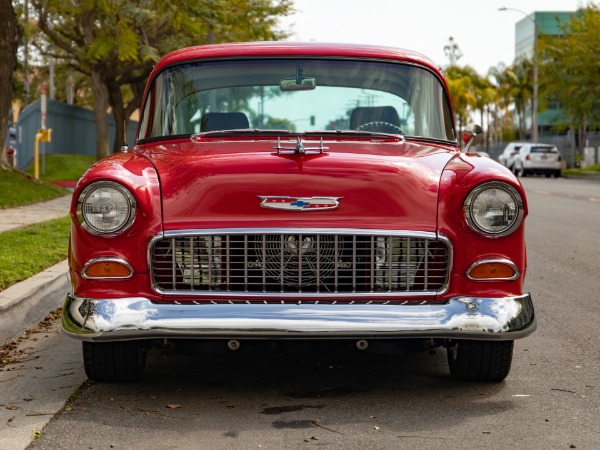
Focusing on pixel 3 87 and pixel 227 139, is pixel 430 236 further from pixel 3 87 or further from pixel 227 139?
pixel 3 87

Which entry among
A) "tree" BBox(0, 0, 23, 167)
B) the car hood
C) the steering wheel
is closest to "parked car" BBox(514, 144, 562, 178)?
"tree" BBox(0, 0, 23, 167)

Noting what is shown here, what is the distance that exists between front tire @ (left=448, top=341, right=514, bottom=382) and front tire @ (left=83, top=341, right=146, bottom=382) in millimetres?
1553

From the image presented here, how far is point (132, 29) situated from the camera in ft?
102

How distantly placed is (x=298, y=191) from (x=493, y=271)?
0.99 meters

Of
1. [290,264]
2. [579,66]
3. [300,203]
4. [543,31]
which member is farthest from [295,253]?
[543,31]

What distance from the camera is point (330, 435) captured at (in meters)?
4.56

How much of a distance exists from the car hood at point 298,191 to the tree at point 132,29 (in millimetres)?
14501

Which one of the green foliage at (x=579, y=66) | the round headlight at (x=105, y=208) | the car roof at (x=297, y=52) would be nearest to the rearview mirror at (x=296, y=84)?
the car roof at (x=297, y=52)

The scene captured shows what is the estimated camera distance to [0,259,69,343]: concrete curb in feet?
23.3

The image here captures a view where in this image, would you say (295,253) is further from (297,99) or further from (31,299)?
(31,299)

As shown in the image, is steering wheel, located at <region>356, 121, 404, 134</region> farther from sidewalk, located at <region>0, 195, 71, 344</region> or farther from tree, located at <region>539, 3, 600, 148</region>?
tree, located at <region>539, 3, 600, 148</region>

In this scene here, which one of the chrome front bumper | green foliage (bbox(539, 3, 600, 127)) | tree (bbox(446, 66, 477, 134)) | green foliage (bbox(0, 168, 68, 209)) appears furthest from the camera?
tree (bbox(446, 66, 477, 134))

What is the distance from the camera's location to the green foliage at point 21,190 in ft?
57.7

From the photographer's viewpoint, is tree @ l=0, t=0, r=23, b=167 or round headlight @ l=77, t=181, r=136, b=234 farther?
tree @ l=0, t=0, r=23, b=167
